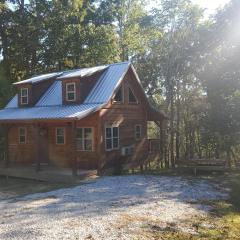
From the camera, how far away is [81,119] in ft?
67.8

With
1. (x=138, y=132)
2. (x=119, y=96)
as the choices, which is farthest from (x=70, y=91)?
(x=138, y=132)

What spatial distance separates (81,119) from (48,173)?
334 cm

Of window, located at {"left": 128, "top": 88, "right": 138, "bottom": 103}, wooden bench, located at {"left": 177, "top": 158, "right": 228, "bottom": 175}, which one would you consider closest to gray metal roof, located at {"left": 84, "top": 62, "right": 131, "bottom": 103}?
window, located at {"left": 128, "top": 88, "right": 138, "bottom": 103}

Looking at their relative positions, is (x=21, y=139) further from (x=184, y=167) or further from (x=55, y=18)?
(x=55, y=18)

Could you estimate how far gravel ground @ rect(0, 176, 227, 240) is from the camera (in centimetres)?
1009

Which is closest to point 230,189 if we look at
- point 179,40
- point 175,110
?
point 179,40

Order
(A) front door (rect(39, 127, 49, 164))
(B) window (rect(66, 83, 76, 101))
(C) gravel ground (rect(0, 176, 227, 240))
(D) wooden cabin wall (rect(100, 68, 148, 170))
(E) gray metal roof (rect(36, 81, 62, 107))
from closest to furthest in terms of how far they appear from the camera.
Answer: (C) gravel ground (rect(0, 176, 227, 240))
(D) wooden cabin wall (rect(100, 68, 148, 170))
(B) window (rect(66, 83, 76, 101))
(A) front door (rect(39, 127, 49, 164))
(E) gray metal roof (rect(36, 81, 62, 107))

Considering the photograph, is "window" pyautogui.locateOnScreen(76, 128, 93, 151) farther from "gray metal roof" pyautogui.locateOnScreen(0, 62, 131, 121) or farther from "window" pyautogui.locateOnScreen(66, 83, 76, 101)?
"window" pyautogui.locateOnScreen(66, 83, 76, 101)

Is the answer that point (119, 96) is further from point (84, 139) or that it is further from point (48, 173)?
point (48, 173)

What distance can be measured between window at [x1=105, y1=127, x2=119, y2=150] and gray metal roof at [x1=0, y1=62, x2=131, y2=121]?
6.21 feet

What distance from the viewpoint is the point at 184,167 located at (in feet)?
72.0

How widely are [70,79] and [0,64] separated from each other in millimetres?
15519

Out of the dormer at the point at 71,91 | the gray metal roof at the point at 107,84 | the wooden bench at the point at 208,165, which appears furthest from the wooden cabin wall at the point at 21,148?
the wooden bench at the point at 208,165

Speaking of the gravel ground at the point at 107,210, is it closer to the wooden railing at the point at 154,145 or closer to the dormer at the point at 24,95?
the wooden railing at the point at 154,145
